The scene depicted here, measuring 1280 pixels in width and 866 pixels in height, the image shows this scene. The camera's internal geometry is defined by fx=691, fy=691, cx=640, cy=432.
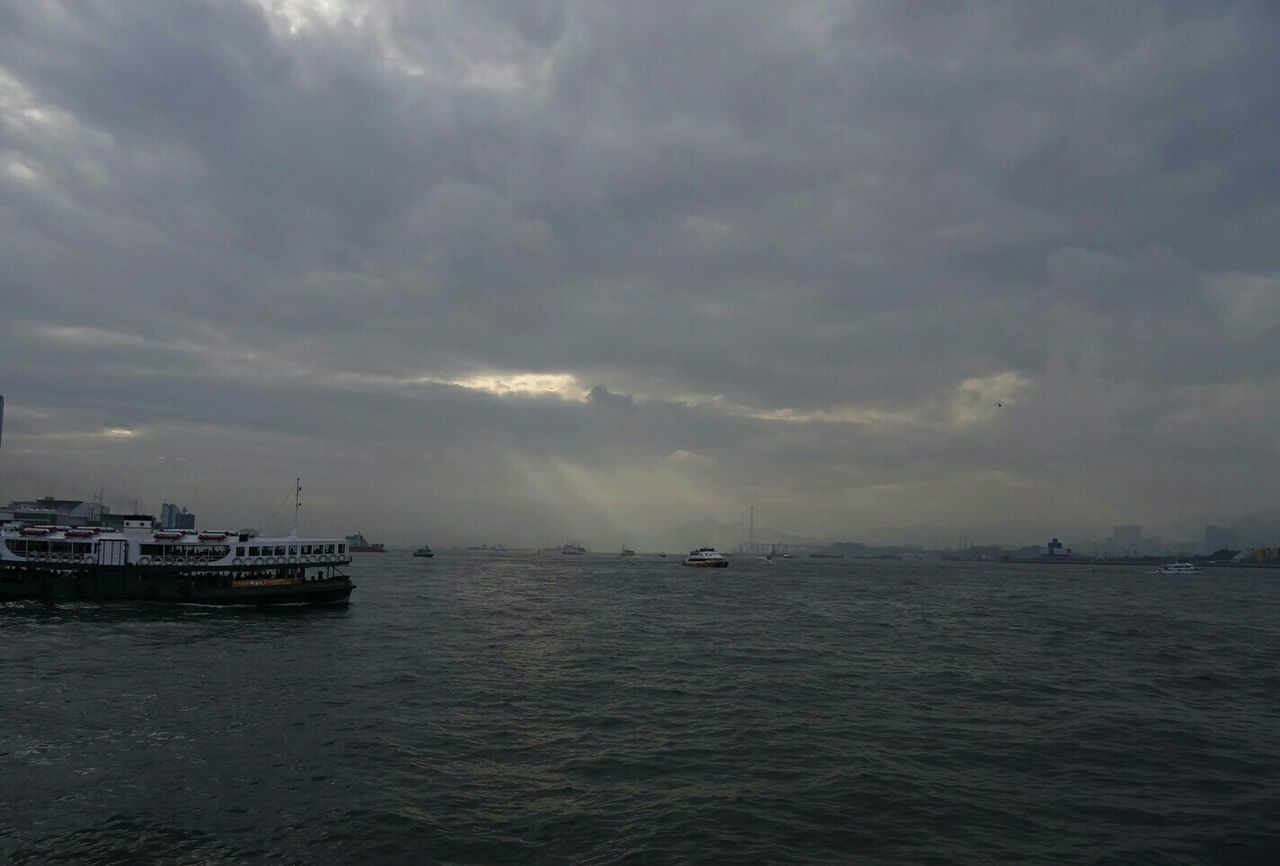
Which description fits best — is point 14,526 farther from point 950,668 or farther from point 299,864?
point 950,668

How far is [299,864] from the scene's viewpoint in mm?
15914

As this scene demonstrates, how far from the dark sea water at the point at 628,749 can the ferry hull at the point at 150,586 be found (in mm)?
17038

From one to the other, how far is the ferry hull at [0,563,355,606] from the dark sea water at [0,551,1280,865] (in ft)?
55.9

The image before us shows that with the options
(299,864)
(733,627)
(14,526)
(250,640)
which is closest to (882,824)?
(299,864)

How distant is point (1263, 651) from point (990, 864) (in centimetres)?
4991

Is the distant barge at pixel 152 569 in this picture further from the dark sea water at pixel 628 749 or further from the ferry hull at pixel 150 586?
the dark sea water at pixel 628 749

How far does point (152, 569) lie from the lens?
68.1 metres

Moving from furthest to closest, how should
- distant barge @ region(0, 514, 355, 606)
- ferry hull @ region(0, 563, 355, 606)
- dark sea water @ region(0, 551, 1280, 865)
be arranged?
distant barge @ region(0, 514, 355, 606) → ferry hull @ region(0, 563, 355, 606) → dark sea water @ region(0, 551, 1280, 865)

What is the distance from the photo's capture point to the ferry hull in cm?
6619

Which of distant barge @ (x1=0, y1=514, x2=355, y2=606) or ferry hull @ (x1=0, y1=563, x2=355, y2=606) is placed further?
distant barge @ (x1=0, y1=514, x2=355, y2=606)

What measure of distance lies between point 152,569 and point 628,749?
211ft

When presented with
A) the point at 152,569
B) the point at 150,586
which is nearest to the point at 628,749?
the point at 150,586

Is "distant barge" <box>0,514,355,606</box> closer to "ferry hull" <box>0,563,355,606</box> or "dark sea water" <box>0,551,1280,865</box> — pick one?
"ferry hull" <box>0,563,355,606</box>

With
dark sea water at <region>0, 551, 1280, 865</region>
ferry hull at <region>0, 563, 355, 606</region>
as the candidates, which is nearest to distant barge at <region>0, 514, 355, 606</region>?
ferry hull at <region>0, 563, 355, 606</region>
